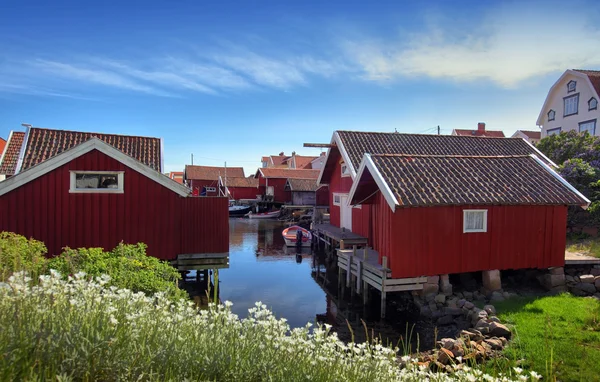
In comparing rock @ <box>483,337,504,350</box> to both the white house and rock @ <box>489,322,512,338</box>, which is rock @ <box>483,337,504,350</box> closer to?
rock @ <box>489,322,512,338</box>

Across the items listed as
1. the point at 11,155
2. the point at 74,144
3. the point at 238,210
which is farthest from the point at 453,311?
Result: the point at 238,210

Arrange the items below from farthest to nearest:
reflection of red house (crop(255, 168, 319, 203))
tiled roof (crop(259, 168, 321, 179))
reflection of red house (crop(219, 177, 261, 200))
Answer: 1. reflection of red house (crop(219, 177, 261, 200))
2. tiled roof (crop(259, 168, 321, 179))
3. reflection of red house (crop(255, 168, 319, 203))

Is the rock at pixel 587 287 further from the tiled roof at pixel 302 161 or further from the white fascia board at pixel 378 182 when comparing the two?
the tiled roof at pixel 302 161

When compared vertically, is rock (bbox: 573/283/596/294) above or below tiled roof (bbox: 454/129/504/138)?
below

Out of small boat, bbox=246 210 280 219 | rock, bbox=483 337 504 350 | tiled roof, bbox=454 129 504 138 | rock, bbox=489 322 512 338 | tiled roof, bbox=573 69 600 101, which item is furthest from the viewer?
small boat, bbox=246 210 280 219

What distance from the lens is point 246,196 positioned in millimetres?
58469

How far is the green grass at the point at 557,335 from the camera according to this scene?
6.41 metres

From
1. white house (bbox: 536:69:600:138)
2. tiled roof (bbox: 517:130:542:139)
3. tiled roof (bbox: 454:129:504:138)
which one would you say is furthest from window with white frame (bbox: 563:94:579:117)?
tiled roof (bbox: 517:130:542:139)

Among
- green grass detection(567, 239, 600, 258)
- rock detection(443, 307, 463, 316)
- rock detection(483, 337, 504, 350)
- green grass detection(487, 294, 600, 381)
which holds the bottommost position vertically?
rock detection(443, 307, 463, 316)

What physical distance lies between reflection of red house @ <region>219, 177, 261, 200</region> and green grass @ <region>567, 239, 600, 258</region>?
44.5 m

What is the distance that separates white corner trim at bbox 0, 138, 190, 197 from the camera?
1157 centimetres

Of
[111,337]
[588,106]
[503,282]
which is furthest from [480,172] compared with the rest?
[588,106]

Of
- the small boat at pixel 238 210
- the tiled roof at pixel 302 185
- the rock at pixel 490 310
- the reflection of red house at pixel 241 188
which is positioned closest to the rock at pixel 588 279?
the rock at pixel 490 310

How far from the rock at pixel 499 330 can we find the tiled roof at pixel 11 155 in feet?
69.2
